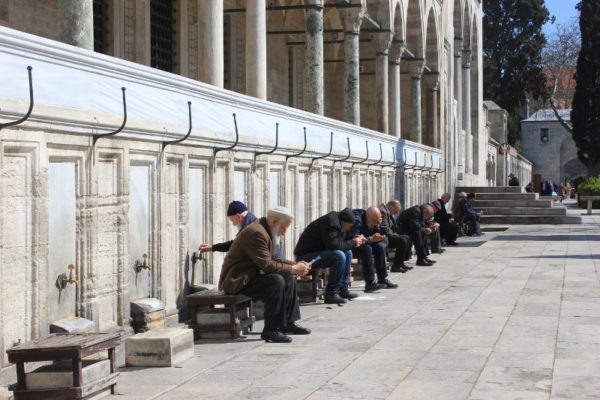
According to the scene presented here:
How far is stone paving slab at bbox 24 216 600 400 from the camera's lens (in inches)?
275

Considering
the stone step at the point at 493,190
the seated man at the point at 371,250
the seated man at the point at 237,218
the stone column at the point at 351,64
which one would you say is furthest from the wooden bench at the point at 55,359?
the stone step at the point at 493,190

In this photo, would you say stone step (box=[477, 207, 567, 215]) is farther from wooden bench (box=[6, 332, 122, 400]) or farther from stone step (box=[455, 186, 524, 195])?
wooden bench (box=[6, 332, 122, 400])

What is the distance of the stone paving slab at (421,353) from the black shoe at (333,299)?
99 millimetres

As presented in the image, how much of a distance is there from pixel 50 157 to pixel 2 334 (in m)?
1.43

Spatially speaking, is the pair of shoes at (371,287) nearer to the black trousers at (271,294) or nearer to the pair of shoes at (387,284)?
the pair of shoes at (387,284)

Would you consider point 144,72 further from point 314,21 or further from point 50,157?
point 314,21

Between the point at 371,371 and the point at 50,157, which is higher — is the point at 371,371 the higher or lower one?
the lower one

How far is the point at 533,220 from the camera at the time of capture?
113 ft

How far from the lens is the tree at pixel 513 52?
73.2m

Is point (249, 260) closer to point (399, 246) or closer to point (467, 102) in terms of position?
point (399, 246)

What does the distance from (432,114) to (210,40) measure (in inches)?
801

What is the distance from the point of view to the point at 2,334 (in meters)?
6.97

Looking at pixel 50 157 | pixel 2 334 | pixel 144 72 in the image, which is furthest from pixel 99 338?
pixel 144 72

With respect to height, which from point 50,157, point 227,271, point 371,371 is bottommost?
point 371,371
